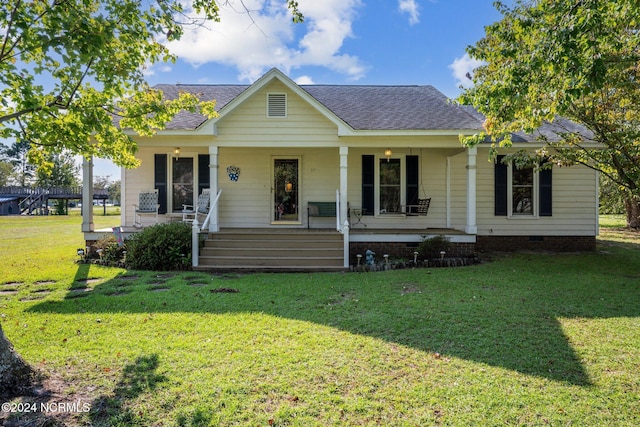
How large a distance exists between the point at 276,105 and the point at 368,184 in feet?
12.1

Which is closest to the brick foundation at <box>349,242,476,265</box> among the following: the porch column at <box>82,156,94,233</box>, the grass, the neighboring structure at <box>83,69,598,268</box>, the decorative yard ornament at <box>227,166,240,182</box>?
the neighboring structure at <box>83,69,598,268</box>

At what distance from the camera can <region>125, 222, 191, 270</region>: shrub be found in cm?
820

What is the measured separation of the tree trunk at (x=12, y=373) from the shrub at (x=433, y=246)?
7644 millimetres

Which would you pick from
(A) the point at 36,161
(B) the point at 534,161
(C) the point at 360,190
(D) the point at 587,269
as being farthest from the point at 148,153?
(D) the point at 587,269

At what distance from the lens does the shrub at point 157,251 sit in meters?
8.20

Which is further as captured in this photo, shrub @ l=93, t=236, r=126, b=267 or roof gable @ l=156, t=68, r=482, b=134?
roof gable @ l=156, t=68, r=482, b=134

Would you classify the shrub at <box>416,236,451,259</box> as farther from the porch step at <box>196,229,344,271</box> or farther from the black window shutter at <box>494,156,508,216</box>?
the black window shutter at <box>494,156,508,216</box>

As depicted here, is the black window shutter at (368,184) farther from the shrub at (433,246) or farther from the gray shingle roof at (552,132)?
the gray shingle roof at (552,132)

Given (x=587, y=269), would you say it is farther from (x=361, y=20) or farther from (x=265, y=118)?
(x=361, y=20)

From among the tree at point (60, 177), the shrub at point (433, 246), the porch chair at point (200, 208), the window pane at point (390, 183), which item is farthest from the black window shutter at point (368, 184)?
the tree at point (60, 177)

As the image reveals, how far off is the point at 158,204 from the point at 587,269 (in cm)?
1150

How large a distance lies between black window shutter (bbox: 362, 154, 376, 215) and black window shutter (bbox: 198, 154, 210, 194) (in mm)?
4862

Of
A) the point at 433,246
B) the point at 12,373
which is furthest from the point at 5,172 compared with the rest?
the point at 12,373

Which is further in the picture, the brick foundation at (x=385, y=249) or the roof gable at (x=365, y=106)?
the brick foundation at (x=385, y=249)
